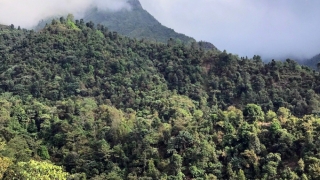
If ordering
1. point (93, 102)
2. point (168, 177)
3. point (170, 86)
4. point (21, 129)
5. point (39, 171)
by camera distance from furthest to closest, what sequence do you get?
point (170, 86), point (93, 102), point (21, 129), point (168, 177), point (39, 171)

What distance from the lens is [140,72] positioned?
171 ft

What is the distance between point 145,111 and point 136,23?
63305mm

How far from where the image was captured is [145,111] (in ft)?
142

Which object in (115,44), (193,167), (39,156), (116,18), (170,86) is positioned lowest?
(39,156)

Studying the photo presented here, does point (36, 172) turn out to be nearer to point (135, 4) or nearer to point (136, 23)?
point (136, 23)

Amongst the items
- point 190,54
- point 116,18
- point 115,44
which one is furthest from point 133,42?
point 116,18

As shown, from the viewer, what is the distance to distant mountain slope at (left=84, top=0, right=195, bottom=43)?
299 feet

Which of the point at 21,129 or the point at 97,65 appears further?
the point at 97,65

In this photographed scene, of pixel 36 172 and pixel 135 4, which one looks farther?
pixel 135 4

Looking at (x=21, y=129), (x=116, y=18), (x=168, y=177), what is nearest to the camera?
(x=168, y=177)

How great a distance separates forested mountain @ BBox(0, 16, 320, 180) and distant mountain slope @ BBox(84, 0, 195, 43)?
93.8ft

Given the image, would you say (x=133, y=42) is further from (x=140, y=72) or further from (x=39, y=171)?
(x=39, y=171)

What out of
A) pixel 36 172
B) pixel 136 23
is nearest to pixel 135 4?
pixel 136 23

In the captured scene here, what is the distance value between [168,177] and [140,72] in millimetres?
25466
